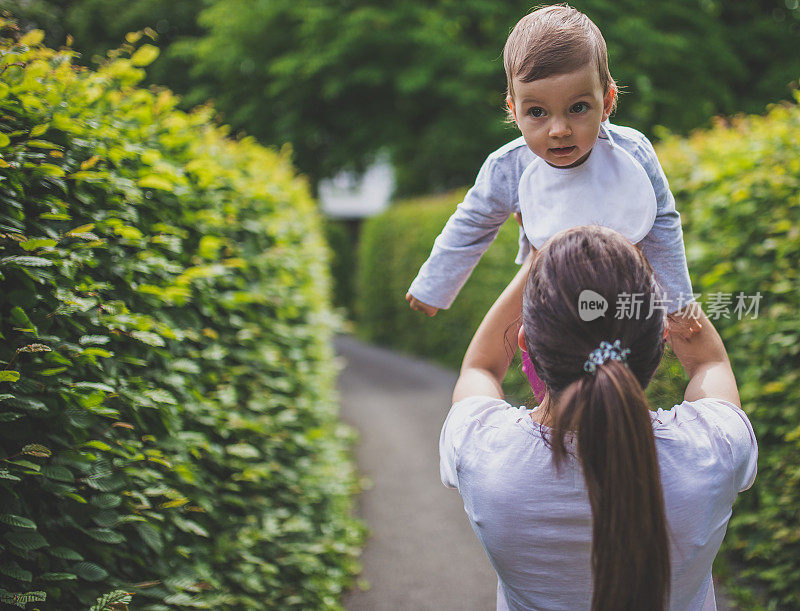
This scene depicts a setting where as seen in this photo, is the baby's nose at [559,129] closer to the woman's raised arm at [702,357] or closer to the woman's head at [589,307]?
the woman's head at [589,307]

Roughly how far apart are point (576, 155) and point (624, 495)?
891 mm

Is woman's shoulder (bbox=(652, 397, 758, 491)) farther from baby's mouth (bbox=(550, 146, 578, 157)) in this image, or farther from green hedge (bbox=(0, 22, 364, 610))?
green hedge (bbox=(0, 22, 364, 610))

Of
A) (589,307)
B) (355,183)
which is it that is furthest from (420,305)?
(355,183)

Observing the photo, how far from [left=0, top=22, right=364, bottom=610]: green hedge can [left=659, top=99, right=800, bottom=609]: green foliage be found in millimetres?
2439

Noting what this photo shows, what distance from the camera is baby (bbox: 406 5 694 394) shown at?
161 centimetres

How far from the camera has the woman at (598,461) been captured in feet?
3.98

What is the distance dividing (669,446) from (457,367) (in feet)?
30.1

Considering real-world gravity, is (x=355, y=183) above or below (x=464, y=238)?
below

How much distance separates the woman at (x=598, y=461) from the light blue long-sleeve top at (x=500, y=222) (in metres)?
0.42

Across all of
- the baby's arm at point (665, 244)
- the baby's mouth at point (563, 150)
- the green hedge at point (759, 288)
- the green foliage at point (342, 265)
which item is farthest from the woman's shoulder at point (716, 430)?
the green foliage at point (342, 265)

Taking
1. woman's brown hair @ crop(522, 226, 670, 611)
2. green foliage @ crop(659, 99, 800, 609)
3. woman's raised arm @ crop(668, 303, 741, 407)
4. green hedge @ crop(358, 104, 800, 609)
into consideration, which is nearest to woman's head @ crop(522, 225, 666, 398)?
woman's brown hair @ crop(522, 226, 670, 611)

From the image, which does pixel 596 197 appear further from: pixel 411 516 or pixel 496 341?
pixel 411 516

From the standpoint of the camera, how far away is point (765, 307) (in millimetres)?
3502

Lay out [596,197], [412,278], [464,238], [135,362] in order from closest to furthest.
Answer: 1. [596,197]
2. [464,238]
3. [135,362]
4. [412,278]
